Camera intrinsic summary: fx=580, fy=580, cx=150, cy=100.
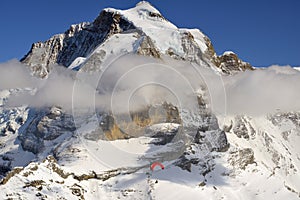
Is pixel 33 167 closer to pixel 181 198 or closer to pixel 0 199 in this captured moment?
pixel 0 199

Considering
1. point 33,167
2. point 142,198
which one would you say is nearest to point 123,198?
point 142,198

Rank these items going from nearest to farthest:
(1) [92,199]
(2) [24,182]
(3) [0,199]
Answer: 1. (3) [0,199]
2. (2) [24,182]
3. (1) [92,199]

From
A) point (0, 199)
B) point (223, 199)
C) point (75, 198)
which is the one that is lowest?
point (0, 199)

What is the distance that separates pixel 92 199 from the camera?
198 m

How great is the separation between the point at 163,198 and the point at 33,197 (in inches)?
1697

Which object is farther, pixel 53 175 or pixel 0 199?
pixel 53 175

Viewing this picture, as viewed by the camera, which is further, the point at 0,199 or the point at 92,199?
the point at 92,199

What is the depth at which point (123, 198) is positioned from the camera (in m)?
200

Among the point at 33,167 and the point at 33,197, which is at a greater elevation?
the point at 33,167

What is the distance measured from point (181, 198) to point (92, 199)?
3038cm

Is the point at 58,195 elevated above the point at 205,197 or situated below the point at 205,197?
below

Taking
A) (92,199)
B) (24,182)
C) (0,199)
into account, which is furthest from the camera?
(92,199)

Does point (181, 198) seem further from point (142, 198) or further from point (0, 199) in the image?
point (0, 199)

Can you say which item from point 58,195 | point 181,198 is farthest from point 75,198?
point 181,198
